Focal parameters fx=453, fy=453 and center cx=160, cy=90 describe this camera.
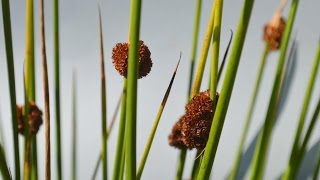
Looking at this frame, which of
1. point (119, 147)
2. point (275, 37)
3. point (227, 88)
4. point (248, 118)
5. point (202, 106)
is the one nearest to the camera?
point (227, 88)

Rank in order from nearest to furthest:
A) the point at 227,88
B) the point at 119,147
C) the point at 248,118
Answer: the point at 227,88 → the point at 119,147 → the point at 248,118

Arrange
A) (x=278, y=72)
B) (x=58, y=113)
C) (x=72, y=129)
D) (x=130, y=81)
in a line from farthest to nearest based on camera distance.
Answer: (x=72, y=129)
(x=58, y=113)
(x=278, y=72)
(x=130, y=81)

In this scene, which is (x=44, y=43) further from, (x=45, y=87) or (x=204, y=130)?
(x=204, y=130)

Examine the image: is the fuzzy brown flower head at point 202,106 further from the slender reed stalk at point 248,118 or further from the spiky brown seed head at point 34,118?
the slender reed stalk at point 248,118

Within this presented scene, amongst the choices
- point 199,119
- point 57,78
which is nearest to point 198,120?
point 199,119

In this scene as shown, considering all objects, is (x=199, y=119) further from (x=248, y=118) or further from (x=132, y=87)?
(x=248, y=118)

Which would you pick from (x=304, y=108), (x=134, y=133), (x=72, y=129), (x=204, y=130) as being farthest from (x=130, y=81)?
(x=72, y=129)

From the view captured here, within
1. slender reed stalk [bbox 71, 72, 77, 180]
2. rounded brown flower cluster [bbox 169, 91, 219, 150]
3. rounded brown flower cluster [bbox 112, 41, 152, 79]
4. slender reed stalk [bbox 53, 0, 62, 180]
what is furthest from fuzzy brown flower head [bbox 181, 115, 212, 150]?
slender reed stalk [bbox 71, 72, 77, 180]
